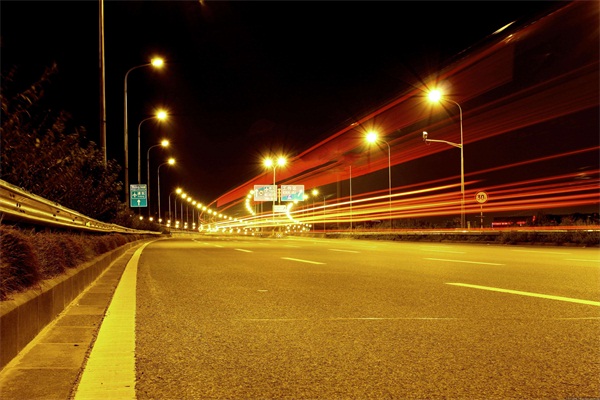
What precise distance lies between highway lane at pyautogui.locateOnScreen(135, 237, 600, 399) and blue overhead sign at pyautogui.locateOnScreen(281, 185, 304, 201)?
213 feet

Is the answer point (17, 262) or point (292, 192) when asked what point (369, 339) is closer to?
point (17, 262)

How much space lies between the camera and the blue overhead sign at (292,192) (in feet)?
243

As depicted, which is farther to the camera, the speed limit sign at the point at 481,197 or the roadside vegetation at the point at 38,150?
the speed limit sign at the point at 481,197

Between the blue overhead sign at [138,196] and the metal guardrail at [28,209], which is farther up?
the blue overhead sign at [138,196]

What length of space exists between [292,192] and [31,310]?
69.8m

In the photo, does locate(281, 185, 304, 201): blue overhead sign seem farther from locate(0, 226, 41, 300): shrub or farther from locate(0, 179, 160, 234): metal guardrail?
locate(0, 226, 41, 300): shrub

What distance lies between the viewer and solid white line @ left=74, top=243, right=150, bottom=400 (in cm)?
334

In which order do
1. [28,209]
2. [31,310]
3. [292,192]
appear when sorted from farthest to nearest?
[292,192] < [28,209] < [31,310]

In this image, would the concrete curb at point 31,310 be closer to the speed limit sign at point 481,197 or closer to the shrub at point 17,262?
the shrub at point 17,262

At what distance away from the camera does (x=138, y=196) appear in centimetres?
4106

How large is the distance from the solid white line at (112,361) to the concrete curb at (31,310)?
50cm

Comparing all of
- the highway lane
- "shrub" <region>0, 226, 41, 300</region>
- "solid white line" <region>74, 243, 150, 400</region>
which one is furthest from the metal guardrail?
the highway lane

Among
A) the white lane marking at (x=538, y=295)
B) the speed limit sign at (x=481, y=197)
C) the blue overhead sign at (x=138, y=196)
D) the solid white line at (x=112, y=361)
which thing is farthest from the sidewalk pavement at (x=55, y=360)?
the blue overhead sign at (x=138, y=196)

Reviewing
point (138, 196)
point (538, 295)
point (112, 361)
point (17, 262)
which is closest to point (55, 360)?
point (112, 361)
